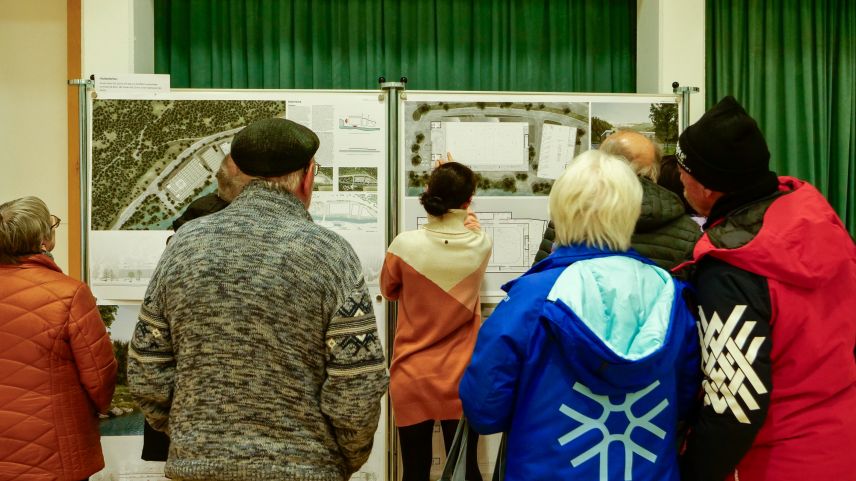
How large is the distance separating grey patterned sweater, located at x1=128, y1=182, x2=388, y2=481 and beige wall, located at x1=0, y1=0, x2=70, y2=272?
8.55 ft

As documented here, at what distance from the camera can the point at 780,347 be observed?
131 cm

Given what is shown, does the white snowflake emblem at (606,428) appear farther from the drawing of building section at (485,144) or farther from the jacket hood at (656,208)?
the drawing of building section at (485,144)

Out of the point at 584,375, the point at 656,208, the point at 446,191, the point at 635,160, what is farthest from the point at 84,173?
the point at 584,375

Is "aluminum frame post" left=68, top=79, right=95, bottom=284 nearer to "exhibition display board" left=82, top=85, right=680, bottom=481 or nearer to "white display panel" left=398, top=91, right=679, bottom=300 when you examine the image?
"exhibition display board" left=82, top=85, right=680, bottom=481

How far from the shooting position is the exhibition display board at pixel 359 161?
2.92m

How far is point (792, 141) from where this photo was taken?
354cm

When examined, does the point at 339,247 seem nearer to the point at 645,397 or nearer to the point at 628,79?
the point at 645,397

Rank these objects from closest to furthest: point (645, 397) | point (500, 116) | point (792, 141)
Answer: point (645, 397)
point (500, 116)
point (792, 141)

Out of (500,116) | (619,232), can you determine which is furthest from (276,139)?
(500,116)

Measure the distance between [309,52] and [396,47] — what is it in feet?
1.49

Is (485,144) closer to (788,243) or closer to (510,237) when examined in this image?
Result: (510,237)

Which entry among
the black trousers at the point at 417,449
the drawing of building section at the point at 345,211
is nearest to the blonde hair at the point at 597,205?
the black trousers at the point at 417,449

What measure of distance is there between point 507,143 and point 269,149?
176 cm

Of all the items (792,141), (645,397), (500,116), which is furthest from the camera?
(792,141)
